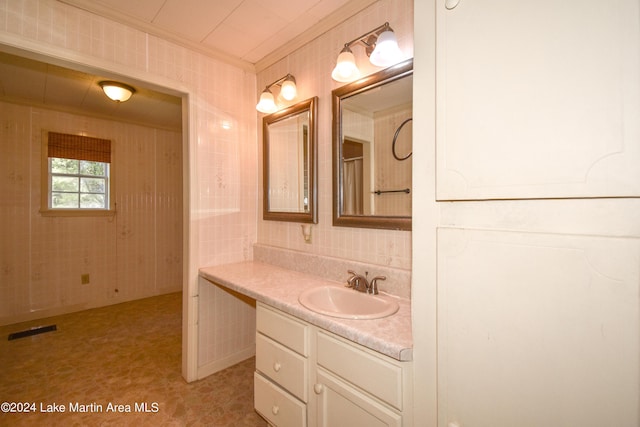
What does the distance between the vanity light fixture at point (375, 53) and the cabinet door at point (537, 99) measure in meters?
0.62

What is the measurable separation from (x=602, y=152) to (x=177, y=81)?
2.22 meters

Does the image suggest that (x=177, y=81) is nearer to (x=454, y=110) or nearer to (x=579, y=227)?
(x=454, y=110)

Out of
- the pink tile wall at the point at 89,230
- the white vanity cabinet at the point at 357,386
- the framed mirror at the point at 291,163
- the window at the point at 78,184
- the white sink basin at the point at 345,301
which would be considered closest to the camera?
the white vanity cabinet at the point at 357,386

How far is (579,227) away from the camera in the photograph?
57cm

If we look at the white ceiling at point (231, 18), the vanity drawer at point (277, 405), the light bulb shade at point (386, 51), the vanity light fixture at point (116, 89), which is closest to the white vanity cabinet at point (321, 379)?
the vanity drawer at point (277, 405)

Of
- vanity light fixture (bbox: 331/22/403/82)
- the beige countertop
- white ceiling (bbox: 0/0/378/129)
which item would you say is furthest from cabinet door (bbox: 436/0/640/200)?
white ceiling (bbox: 0/0/378/129)

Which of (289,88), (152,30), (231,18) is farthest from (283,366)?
(152,30)

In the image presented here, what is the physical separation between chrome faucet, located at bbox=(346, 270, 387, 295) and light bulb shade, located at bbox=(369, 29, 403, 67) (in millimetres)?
1100

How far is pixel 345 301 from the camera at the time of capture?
1508 mm

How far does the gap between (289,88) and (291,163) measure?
52 centimetres

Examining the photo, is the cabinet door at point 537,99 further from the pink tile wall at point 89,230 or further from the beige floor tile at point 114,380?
the pink tile wall at point 89,230

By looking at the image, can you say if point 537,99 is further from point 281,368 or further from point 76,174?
point 76,174

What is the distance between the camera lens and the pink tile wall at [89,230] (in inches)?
116

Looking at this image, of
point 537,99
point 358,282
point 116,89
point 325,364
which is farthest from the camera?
point 116,89
